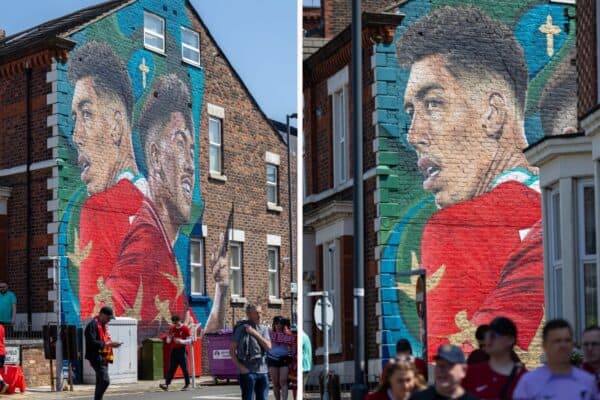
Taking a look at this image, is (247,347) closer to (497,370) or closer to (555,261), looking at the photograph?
(555,261)

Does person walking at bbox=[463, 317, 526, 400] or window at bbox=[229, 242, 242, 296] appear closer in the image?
person walking at bbox=[463, 317, 526, 400]

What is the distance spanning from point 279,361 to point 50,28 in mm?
14994

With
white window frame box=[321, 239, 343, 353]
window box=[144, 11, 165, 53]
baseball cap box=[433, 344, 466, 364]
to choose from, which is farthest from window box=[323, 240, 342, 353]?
baseball cap box=[433, 344, 466, 364]

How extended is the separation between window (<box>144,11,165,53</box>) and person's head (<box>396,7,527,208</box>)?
7936 mm

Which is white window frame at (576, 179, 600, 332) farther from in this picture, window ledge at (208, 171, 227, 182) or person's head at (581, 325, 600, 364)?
window ledge at (208, 171, 227, 182)

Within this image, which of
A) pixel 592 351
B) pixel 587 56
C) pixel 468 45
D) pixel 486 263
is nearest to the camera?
pixel 592 351

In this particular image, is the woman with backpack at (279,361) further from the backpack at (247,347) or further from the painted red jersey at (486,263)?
the painted red jersey at (486,263)

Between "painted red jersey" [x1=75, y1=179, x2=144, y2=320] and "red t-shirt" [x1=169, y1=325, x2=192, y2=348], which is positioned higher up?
"painted red jersey" [x1=75, y1=179, x2=144, y2=320]

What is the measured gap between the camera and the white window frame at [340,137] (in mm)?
30438

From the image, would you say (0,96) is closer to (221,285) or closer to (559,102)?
(221,285)

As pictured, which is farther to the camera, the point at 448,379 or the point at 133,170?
the point at 133,170

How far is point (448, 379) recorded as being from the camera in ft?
27.0

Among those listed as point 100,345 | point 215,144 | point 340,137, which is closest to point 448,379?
point 100,345

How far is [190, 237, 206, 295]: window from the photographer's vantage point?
33.3 meters
